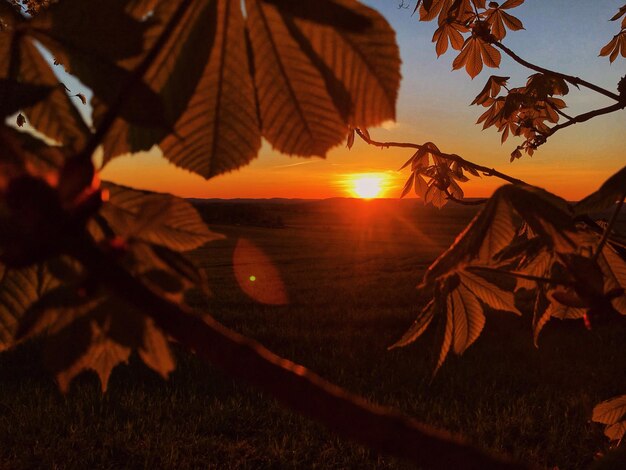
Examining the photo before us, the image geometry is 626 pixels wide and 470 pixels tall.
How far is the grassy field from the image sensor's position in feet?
15.7

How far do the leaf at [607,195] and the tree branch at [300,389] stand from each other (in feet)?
1.96

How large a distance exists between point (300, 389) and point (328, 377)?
22.8 feet

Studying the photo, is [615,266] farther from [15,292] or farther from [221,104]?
[15,292]

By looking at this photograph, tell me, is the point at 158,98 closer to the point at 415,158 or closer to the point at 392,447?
the point at 392,447

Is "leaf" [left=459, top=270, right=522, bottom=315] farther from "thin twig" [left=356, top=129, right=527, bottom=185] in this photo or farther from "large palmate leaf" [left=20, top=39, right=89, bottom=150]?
"large palmate leaf" [left=20, top=39, right=89, bottom=150]

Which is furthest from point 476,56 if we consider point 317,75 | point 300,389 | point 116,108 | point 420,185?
point 300,389

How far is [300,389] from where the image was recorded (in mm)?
241

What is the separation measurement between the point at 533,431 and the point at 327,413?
6.11 meters

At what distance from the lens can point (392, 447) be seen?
0.23 meters

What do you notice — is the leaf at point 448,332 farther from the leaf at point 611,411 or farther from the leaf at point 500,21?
the leaf at point 500,21

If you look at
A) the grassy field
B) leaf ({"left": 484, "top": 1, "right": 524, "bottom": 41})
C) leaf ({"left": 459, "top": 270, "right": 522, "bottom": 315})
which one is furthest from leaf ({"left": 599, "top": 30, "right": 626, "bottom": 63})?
leaf ({"left": 459, "top": 270, "right": 522, "bottom": 315})

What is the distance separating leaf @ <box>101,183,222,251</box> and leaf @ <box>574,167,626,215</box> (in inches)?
21.6

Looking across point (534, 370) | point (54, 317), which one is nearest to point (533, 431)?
point (534, 370)

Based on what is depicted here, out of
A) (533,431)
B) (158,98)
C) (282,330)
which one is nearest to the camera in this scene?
(158,98)
